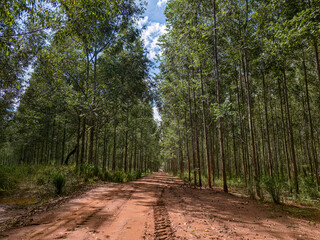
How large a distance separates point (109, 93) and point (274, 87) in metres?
15.1

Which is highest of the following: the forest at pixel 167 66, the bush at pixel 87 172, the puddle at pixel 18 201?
the forest at pixel 167 66

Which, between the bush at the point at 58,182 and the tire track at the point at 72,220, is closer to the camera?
the tire track at the point at 72,220

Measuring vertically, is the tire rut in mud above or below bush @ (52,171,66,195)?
below

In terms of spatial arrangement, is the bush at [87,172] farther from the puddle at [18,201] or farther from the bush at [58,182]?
the puddle at [18,201]

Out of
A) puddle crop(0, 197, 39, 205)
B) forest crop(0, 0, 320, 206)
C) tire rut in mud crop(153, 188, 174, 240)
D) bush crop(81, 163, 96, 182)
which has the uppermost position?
forest crop(0, 0, 320, 206)

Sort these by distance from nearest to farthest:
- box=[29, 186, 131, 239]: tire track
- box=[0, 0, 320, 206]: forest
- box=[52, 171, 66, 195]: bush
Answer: box=[29, 186, 131, 239]: tire track < box=[0, 0, 320, 206]: forest < box=[52, 171, 66, 195]: bush

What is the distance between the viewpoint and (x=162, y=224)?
14.6 feet

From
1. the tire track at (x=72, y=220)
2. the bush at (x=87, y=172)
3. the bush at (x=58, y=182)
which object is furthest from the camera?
the bush at (x=87, y=172)

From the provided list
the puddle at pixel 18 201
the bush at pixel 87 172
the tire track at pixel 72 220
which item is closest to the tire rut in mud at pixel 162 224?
the tire track at pixel 72 220

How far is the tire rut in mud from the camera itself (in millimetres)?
3810

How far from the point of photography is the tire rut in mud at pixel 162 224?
381 cm

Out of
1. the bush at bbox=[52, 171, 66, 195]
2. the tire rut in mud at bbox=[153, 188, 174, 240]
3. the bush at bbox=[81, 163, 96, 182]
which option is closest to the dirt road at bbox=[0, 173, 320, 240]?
the tire rut in mud at bbox=[153, 188, 174, 240]

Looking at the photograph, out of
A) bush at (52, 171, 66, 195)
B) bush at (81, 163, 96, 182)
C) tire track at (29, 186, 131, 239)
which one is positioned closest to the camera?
tire track at (29, 186, 131, 239)

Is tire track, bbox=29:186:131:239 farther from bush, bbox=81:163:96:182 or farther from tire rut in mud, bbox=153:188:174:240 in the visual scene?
bush, bbox=81:163:96:182
